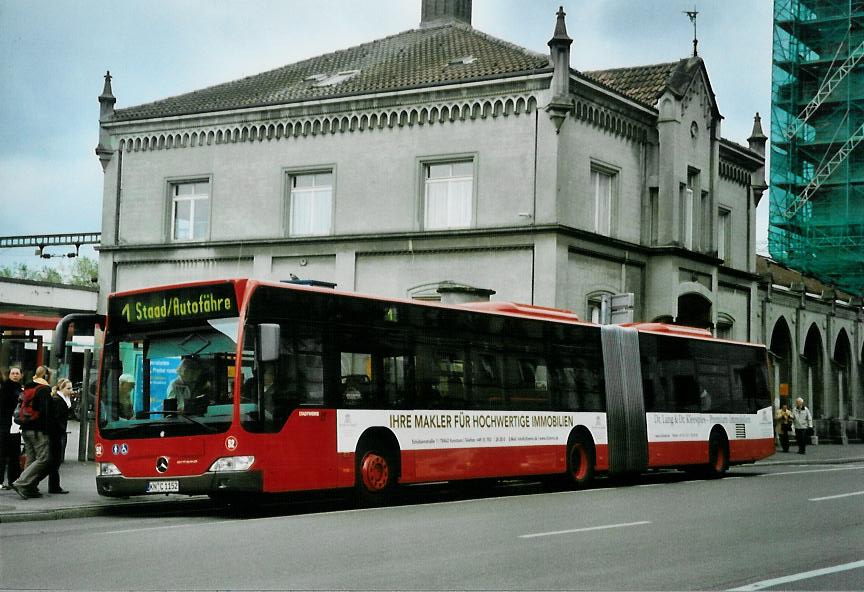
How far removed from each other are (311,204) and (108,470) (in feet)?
63.8

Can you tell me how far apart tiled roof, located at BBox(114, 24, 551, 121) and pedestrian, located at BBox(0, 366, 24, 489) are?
56.3ft

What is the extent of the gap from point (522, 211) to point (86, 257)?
76.0 metres

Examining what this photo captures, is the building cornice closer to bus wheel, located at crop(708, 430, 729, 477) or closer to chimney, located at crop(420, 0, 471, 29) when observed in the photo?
chimney, located at crop(420, 0, 471, 29)

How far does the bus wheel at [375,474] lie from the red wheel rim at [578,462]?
5064 millimetres

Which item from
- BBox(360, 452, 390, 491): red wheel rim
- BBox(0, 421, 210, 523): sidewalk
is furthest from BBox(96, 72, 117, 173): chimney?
BBox(360, 452, 390, 491): red wheel rim

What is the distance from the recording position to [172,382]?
53.3 ft

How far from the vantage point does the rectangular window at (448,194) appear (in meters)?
33.0

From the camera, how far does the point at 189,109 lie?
37094 millimetres

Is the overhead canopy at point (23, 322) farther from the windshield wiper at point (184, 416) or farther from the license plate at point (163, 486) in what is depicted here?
the license plate at point (163, 486)

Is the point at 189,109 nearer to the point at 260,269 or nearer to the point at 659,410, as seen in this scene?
the point at 260,269

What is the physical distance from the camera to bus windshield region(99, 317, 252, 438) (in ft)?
52.5

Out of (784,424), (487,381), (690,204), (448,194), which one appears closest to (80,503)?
(487,381)

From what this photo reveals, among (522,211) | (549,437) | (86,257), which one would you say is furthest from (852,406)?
(86,257)

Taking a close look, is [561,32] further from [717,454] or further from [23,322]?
[23,322]
